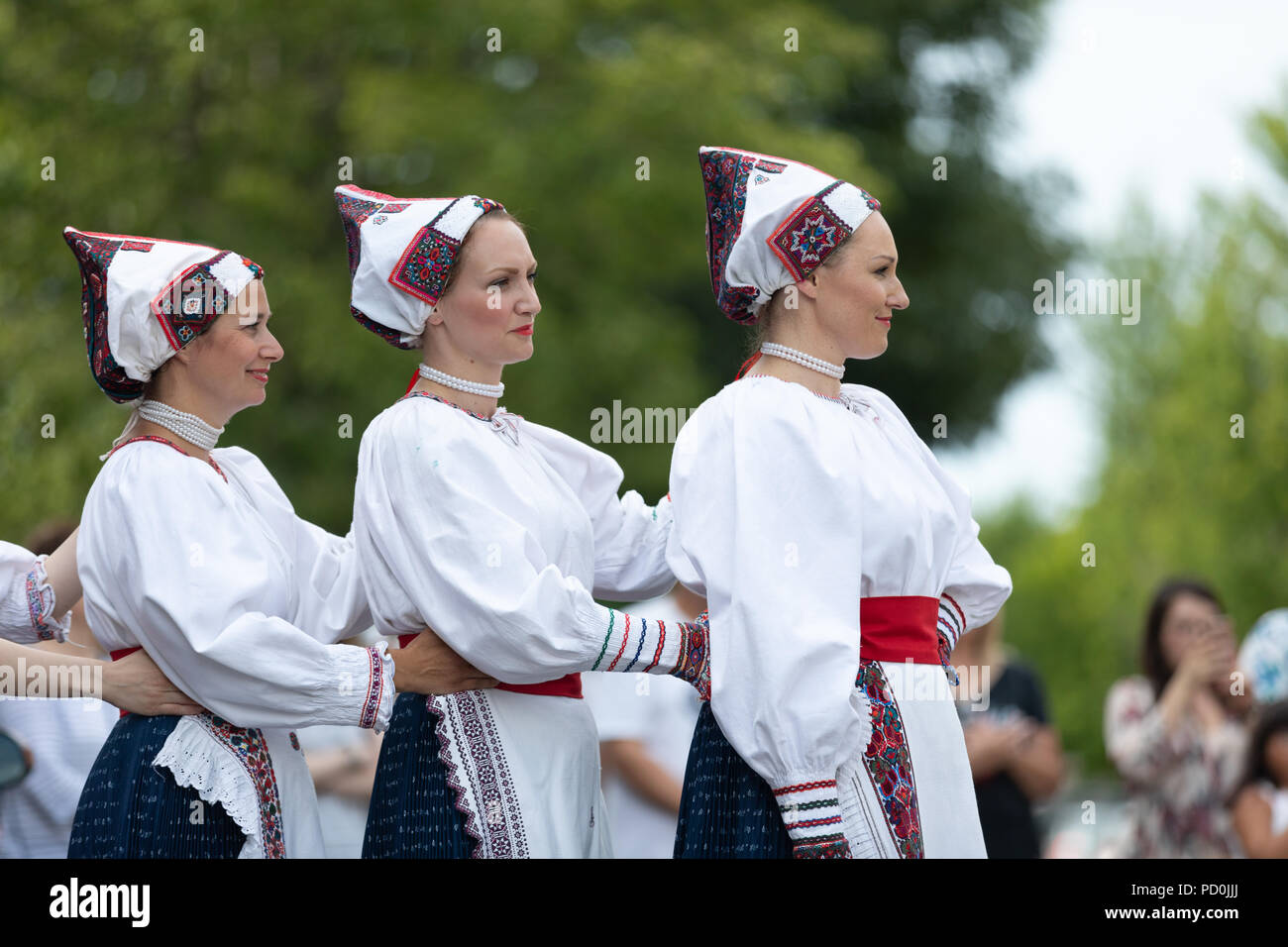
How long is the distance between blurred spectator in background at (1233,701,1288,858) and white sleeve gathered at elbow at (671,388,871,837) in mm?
3079

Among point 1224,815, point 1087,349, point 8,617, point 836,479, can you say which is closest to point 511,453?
point 836,479

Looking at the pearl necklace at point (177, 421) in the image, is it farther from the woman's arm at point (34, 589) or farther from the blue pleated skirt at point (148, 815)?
the blue pleated skirt at point (148, 815)

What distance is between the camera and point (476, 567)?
10.3 ft

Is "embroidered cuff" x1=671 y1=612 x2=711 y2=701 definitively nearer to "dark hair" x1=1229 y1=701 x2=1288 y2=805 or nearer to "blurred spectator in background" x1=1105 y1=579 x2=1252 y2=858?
"dark hair" x1=1229 y1=701 x2=1288 y2=805

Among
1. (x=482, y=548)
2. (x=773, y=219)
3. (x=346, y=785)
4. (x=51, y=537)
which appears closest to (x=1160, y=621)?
(x=346, y=785)

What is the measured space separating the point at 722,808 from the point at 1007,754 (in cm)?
298

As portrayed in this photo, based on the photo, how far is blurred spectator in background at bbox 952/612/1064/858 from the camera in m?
5.81

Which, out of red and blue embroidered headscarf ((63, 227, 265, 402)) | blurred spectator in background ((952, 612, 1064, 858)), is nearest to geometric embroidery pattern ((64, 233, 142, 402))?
red and blue embroidered headscarf ((63, 227, 265, 402))

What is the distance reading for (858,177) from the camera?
10.5 meters

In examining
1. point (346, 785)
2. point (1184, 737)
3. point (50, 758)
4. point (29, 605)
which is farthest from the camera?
point (1184, 737)

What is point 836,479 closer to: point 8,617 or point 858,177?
point 8,617

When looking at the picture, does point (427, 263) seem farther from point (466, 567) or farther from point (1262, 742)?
point (1262, 742)

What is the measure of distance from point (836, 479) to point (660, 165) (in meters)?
6.83

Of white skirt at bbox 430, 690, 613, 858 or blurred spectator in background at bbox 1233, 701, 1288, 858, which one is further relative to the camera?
blurred spectator in background at bbox 1233, 701, 1288, 858
